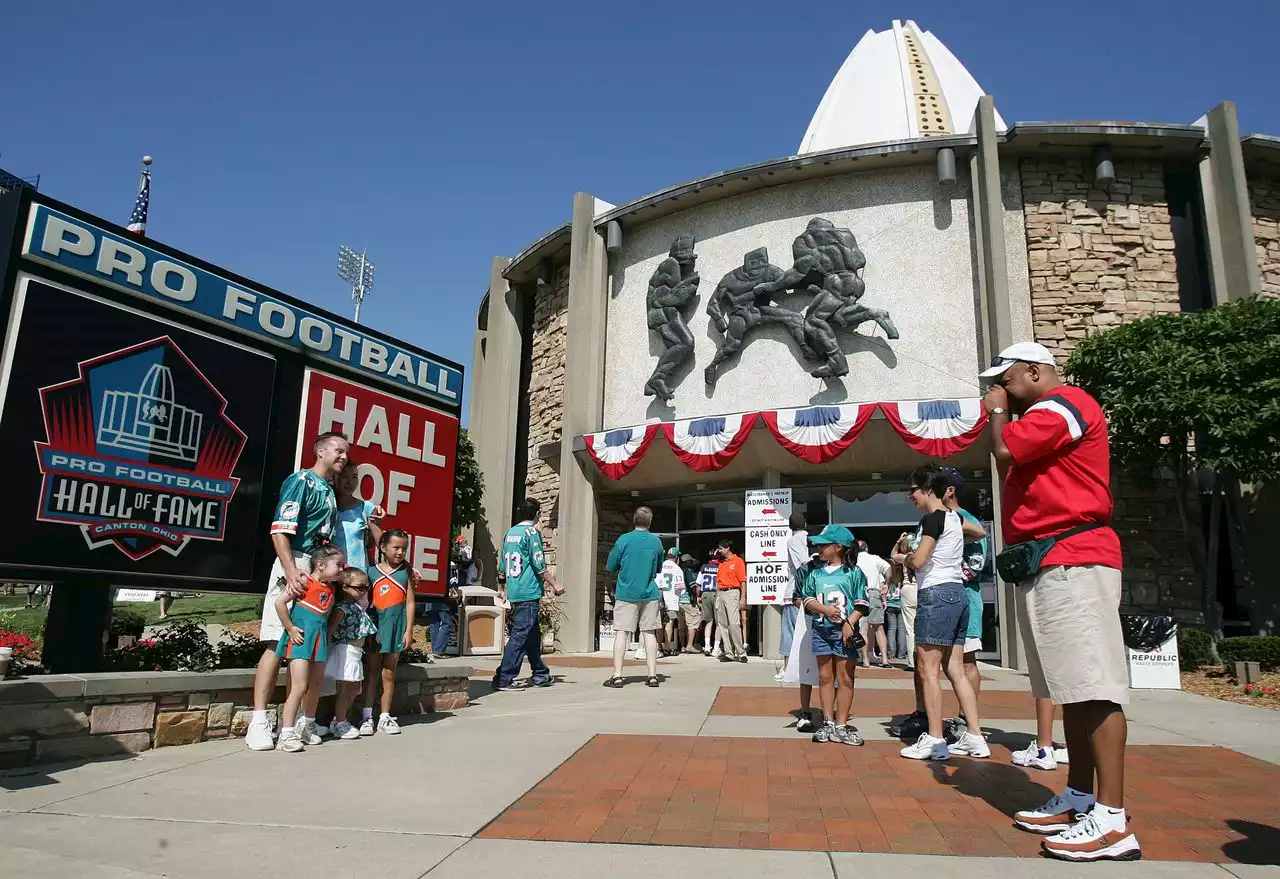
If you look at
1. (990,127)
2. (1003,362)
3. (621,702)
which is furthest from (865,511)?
(1003,362)

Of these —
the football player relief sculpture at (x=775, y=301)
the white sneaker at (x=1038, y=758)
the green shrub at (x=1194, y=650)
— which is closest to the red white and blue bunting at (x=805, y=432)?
the football player relief sculpture at (x=775, y=301)

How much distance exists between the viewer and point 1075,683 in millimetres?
3221

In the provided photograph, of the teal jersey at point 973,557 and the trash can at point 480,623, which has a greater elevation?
the teal jersey at point 973,557

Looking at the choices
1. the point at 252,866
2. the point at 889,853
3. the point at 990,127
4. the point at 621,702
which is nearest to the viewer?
the point at 252,866

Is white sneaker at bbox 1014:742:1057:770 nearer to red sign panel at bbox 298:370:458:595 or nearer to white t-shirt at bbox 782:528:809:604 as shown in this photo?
white t-shirt at bbox 782:528:809:604

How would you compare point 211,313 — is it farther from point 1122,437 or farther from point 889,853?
point 1122,437

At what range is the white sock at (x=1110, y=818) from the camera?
3.06 meters

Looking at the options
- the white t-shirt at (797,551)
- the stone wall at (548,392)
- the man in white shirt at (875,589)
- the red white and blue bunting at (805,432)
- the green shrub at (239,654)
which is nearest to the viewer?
the green shrub at (239,654)

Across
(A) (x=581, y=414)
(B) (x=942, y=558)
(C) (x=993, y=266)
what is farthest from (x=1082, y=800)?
(A) (x=581, y=414)

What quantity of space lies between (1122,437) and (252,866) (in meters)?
12.2

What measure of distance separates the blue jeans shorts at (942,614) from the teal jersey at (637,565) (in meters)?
4.08

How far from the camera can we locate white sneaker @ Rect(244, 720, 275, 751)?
4949 millimetres

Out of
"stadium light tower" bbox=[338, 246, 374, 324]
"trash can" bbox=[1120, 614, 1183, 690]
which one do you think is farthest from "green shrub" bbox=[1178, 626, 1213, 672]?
"stadium light tower" bbox=[338, 246, 374, 324]

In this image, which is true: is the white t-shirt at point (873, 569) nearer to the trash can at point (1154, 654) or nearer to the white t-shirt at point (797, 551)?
the trash can at point (1154, 654)
